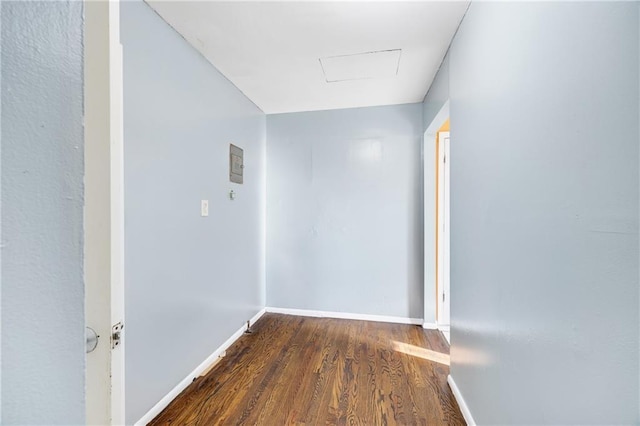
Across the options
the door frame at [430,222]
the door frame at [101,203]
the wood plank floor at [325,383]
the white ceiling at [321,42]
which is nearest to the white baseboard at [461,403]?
the wood plank floor at [325,383]

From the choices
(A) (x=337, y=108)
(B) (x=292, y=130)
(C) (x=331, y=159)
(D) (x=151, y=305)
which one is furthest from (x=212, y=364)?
(A) (x=337, y=108)

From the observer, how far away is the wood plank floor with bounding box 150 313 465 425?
162 cm

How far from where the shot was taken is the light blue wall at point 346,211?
2988mm

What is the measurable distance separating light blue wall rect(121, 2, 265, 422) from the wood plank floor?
0.26 m

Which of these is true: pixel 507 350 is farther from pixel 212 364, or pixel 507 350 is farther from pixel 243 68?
pixel 243 68

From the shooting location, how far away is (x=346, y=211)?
3127 millimetres

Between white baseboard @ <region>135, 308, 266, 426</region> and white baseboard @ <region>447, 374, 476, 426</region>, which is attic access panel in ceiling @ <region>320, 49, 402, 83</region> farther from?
white baseboard @ <region>135, 308, 266, 426</region>

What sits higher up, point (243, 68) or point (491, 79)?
point (243, 68)

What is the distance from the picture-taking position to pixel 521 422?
3.28 feet

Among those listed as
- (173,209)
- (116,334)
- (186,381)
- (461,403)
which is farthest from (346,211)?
(116,334)

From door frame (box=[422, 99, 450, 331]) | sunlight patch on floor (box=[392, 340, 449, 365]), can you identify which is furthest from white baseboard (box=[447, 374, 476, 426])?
door frame (box=[422, 99, 450, 331])

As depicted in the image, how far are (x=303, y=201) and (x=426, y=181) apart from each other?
1.35 meters

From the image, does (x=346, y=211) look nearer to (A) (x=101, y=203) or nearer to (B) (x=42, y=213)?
(A) (x=101, y=203)

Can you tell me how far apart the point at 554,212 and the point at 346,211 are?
7.67 feet
